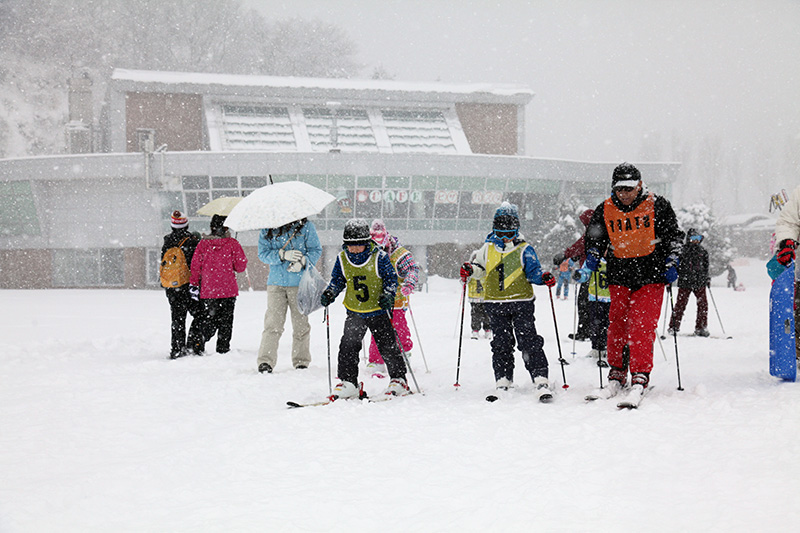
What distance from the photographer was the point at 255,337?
39.7 ft

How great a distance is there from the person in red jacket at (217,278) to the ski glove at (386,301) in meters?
2.98

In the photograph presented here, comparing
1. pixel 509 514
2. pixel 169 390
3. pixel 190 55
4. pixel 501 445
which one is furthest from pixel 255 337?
pixel 190 55

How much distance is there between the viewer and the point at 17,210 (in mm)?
35344

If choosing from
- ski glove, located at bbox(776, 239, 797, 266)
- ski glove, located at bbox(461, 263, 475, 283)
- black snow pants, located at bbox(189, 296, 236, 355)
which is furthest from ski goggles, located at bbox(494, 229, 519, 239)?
black snow pants, located at bbox(189, 296, 236, 355)

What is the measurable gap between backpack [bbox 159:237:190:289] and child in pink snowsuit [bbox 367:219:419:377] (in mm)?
2821

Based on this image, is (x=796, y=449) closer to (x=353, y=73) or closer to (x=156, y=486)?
(x=156, y=486)

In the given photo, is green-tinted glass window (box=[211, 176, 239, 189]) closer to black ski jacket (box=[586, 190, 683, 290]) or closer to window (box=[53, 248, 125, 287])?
window (box=[53, 248, 125, 287])

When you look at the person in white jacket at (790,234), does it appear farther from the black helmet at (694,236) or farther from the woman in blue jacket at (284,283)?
the black helmet at (694,236)

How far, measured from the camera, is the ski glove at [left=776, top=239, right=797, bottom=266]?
5.84m

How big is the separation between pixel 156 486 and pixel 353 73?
64294mm

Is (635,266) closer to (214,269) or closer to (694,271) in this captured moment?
(214,269)

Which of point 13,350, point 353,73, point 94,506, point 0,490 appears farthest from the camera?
point 353,73

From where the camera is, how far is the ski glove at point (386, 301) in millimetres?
5984

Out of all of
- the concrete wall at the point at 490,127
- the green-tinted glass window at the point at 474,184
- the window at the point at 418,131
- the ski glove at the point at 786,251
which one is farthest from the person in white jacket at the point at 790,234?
the concrete wall at the point at 490,127
